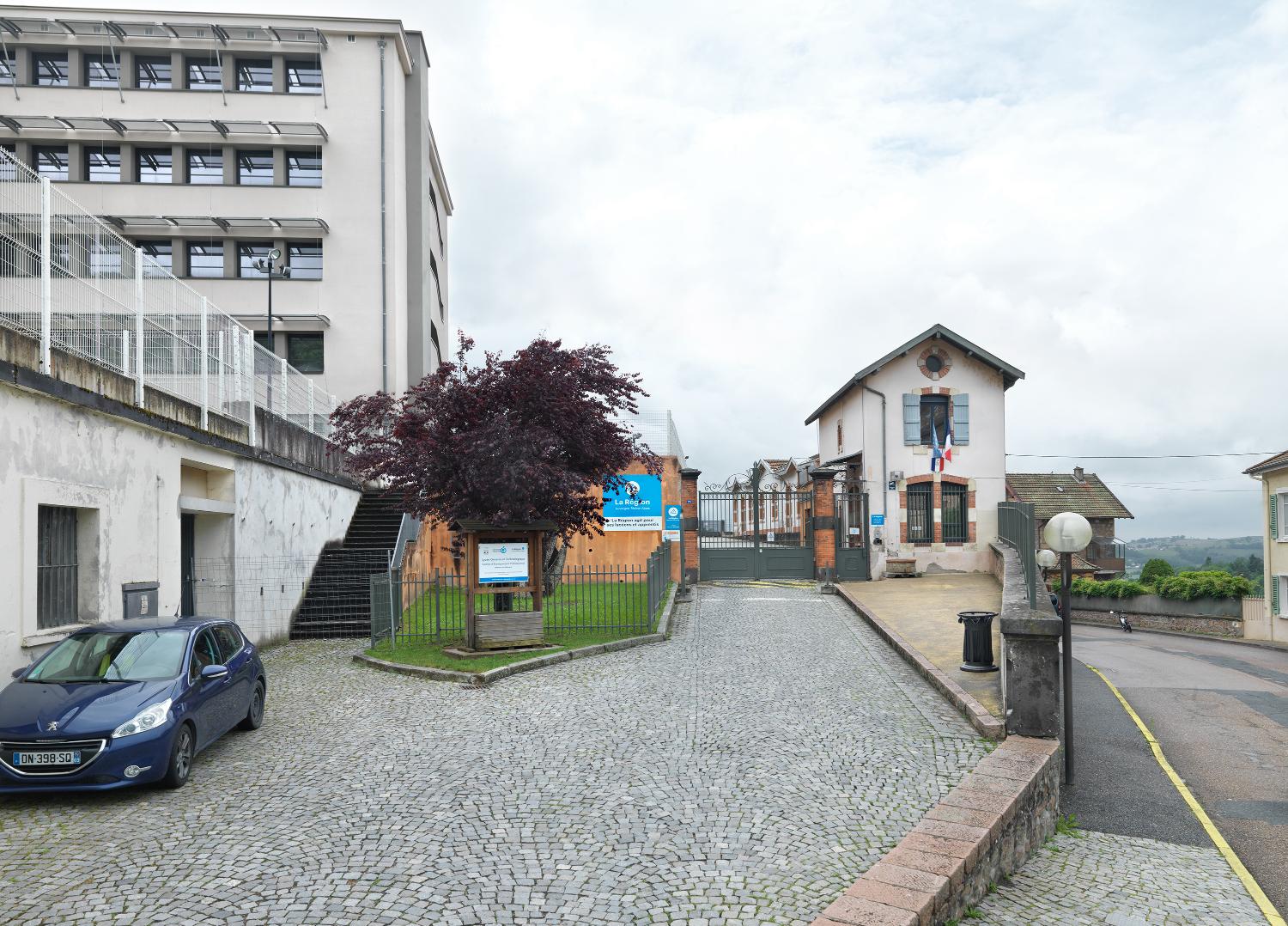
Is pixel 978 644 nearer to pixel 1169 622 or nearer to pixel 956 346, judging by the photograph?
pixel 956 346

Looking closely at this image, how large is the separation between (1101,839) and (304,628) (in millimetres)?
13587

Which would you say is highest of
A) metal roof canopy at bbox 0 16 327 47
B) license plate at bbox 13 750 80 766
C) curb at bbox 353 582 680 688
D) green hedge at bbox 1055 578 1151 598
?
metal roof canopy at bbox 0 16 327 47

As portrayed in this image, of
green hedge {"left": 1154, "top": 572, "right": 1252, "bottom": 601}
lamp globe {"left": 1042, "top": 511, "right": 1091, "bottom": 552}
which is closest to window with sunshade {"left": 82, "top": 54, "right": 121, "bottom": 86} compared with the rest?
lamp globe {"left": 1042, "top": 511, "right": 1091, "bottom": 552}

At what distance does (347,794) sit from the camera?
6961mm

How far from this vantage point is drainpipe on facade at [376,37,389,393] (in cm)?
3133

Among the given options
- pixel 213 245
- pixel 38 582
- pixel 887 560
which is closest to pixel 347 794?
pixel 38 582

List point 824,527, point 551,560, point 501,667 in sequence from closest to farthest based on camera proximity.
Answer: point 501,667 → point 551,560 → point 824,527

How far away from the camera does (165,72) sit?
3197 centimetres

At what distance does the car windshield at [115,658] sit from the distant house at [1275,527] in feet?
109

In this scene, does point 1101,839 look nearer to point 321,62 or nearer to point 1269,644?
point 1269,644

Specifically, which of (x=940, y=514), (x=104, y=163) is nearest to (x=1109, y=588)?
(x=940, y=514)

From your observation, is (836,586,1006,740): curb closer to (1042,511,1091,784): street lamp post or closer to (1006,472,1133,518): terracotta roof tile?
(1042,511,1091,784): street lamp post

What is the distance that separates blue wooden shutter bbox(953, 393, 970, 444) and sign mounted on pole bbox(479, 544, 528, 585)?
18.4 metres

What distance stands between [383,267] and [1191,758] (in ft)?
92.3
